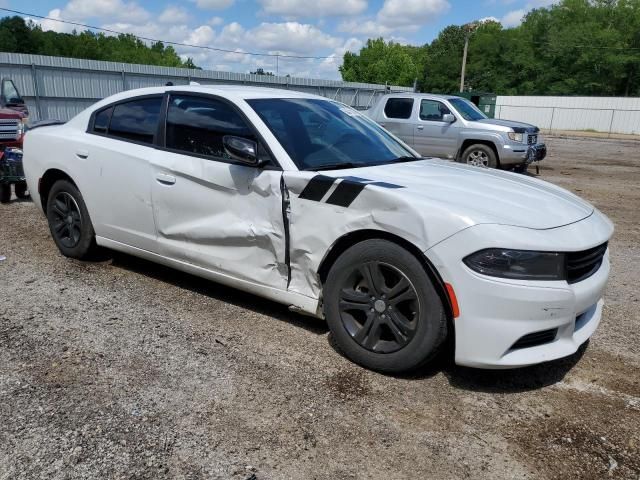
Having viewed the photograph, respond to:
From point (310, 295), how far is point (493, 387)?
1210 millimetres

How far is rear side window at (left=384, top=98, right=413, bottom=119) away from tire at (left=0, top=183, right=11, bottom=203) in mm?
8615

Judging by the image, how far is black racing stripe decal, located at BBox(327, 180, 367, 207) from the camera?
3242 millimetres

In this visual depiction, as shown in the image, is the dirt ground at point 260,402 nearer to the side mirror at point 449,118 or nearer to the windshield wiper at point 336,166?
the windshield wiper at point 336,166

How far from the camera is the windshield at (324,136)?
3.77 m

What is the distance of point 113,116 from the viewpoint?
4812 millimetres

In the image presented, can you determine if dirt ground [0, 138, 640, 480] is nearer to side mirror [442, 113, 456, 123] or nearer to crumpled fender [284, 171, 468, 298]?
crumpled fender [284, 171, 468, 298]

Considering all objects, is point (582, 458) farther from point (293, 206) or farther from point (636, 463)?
point (293, 206)

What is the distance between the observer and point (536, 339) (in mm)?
2934

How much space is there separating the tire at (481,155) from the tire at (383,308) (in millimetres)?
9624

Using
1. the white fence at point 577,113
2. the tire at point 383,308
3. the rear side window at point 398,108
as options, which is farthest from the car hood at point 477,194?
the white fence at point 577,113

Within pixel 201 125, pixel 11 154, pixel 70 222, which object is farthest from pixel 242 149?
pixel 11 154

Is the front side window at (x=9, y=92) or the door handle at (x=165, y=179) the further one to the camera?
the front side window at (x=9, y=92)

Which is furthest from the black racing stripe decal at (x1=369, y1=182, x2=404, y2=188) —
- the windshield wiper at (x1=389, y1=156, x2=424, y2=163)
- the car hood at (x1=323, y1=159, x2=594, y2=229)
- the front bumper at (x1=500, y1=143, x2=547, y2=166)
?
the front bumper at (x1=500, y1=143, x2=547, y2=166)

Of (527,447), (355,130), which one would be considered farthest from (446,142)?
(527,447)
